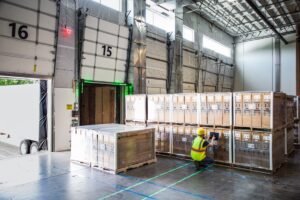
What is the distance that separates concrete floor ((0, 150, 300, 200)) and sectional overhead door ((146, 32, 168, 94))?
6.04 meters

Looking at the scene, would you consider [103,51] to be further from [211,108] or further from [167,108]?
[211,108]

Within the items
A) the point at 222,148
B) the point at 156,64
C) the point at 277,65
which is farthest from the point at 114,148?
the point at 277,65

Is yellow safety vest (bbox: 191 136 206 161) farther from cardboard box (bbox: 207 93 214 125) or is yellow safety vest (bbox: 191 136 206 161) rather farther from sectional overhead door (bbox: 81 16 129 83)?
sectional overhead door (bbox: 81 16 129 83)

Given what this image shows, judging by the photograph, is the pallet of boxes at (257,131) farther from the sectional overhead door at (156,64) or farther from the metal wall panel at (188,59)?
the metal wall panel at (188,59)

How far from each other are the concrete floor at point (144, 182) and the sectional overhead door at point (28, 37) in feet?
9.87

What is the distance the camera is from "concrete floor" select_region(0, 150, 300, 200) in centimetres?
507

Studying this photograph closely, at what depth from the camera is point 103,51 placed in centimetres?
1049

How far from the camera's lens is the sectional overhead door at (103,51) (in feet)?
32.4

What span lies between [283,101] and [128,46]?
688 centimetres

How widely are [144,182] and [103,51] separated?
6368 mm

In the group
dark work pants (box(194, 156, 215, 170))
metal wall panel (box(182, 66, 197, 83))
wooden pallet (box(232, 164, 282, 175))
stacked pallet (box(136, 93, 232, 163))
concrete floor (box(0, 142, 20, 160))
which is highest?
metal wall panel (box(182, 66, 197, 83))

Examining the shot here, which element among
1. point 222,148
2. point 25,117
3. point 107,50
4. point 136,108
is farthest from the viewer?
point 107,50

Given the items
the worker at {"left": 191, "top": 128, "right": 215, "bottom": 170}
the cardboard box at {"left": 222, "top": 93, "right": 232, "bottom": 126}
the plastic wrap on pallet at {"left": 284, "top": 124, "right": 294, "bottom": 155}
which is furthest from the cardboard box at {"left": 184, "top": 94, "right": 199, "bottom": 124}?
the plastic wrap on pallet at {"left": 284, "top": 124, "right": 294, "bottom": 155}

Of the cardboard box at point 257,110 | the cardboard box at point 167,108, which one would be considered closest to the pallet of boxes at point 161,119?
the cardboard box at point 167,108
